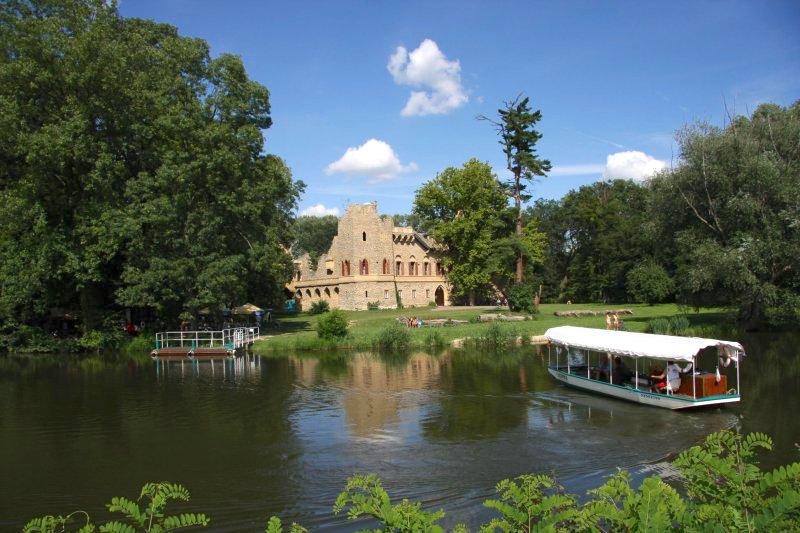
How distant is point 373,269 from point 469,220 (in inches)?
460

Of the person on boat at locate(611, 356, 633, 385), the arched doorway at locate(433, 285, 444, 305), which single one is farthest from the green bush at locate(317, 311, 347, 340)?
the arched doorway at locate(433, 285, 444, 305)

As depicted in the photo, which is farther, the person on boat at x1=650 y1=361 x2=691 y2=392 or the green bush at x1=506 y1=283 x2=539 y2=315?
the green bush at x1=506 y1=283 x2=539 y2=315

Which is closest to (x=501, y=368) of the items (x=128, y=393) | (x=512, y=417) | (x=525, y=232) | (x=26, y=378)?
(x=512, y=417)

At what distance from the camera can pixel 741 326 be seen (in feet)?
122

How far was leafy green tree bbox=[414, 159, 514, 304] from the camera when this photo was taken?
60.1 metres

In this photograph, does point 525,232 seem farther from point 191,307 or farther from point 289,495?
point 289,495

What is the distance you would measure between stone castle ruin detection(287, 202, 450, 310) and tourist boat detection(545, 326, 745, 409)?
4239 cm

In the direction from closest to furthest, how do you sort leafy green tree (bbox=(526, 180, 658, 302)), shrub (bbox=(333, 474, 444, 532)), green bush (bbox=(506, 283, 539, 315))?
shrub (bbox=(333, 474, 444, 532)) < green bush (bbox=(506, 283, 539, 315)) < leafy green tree (bbox=(526, 180, 658, 302))

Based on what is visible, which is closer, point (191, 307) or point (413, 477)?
point (413, 477)

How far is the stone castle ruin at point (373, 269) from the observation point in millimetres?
65062

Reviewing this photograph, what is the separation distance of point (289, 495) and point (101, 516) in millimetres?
3310

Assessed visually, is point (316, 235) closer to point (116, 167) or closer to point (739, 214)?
point (116, 167)

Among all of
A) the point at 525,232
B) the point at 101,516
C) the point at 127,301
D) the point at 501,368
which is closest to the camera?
the point at 101,516

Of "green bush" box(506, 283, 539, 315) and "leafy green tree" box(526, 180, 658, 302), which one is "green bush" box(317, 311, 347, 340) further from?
"leafy green tree" box(526, 180, 658, 302)
